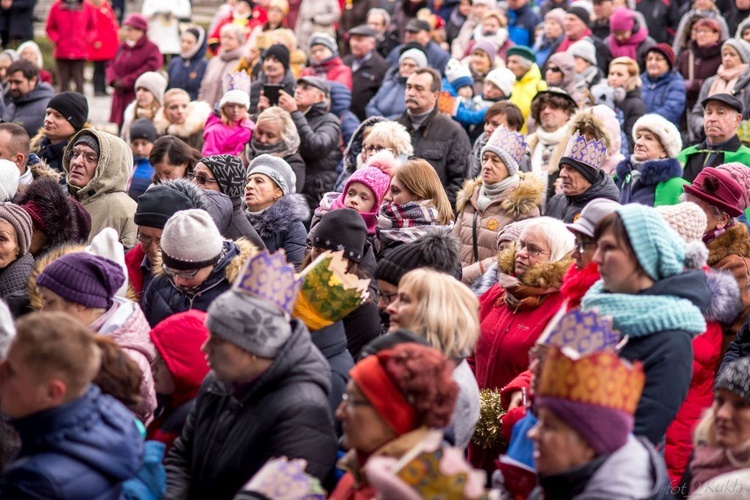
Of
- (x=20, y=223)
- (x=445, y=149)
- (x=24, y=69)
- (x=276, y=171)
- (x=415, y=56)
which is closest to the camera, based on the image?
(x=20, y=223)

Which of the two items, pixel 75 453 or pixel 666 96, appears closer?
pixel 75 453

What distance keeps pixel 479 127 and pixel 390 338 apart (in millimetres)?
8146

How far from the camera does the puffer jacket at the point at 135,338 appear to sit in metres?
4.54

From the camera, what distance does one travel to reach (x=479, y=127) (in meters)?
12.0

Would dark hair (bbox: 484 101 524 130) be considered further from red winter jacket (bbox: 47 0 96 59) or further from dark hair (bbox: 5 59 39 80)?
red winter jacket (bbox: 47 0 96 59)

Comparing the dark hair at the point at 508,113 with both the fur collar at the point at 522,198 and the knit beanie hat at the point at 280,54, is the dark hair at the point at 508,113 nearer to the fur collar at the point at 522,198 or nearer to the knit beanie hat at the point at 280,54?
the fur collar at the point at 522,198

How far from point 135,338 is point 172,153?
158 inches

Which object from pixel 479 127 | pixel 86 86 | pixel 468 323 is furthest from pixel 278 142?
pixel 86 86

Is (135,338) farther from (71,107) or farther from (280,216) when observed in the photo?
(71,107)

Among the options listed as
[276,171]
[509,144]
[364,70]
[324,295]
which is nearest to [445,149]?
[509,144]

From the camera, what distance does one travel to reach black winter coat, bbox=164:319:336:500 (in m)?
4.00

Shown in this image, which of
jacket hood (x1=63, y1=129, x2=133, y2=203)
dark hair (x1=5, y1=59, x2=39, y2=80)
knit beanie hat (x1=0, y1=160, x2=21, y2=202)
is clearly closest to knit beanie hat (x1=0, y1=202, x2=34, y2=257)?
knit beanie hat (x1=0, y1=160, x2=21, y2=202)

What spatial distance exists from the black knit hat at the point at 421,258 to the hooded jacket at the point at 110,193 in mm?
2681

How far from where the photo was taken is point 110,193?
7773 millimetres
